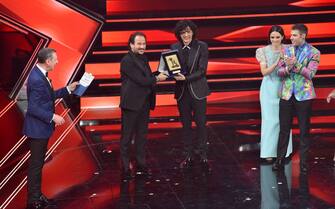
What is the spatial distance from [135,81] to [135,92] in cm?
11

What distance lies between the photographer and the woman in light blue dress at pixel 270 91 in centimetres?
713

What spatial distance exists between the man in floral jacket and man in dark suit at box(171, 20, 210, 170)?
2.58 ft

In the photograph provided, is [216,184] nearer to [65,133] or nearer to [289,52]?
[289,52]

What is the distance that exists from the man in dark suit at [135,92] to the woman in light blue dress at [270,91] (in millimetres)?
1032

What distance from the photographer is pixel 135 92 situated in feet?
22.9

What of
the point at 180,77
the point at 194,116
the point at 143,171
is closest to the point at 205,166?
the point at 194,116

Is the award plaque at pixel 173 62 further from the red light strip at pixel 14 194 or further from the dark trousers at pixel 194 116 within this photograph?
the red light strip at pixel 14 194

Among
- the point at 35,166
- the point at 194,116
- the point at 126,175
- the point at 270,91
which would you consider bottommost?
the point at 126,175

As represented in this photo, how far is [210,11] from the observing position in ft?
38.7

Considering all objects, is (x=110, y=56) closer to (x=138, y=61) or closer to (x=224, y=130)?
(x=224, y=130)

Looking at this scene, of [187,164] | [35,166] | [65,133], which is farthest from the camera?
[65,133]

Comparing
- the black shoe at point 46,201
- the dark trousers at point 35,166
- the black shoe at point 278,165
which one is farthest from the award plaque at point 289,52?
the black shoe at point 46,201

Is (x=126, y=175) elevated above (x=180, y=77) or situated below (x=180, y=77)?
below

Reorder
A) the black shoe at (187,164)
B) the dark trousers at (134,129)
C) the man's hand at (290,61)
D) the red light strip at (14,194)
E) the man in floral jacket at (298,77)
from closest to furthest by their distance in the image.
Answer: the red light strip at (14,194) < the man's hand at (290,61) < the man in floral jacket at (298,77) < the dark trousers at (134,129) < the black shoe at (187,164)
